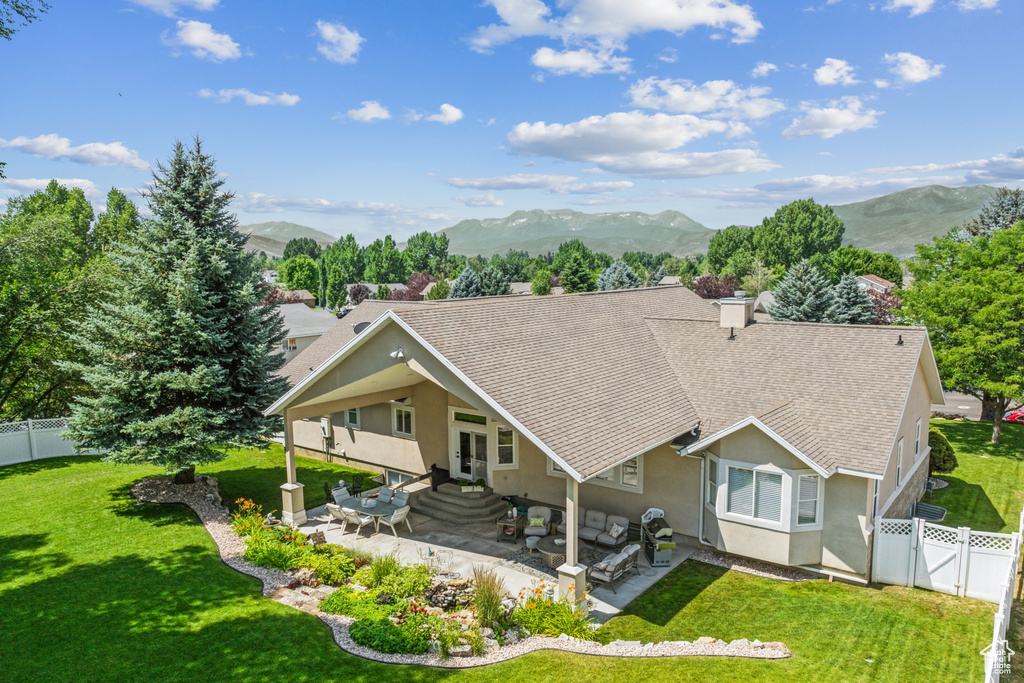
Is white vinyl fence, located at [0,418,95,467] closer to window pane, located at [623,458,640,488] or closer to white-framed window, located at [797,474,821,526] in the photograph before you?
window pane, located at [623,458,640,488]

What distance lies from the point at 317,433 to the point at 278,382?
6645 mm

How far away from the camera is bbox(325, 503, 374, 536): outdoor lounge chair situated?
614 inches

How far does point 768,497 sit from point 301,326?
3246 cm

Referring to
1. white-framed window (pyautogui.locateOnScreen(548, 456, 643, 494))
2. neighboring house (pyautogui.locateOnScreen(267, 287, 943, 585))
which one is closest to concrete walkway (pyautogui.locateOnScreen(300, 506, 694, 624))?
neighboring house (pyautogui.locateOnScreen(267, 287, 943, 585))

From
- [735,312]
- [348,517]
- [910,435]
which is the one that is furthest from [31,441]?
[910,435]

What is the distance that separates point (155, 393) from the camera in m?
15.9

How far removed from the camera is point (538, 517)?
1573cm

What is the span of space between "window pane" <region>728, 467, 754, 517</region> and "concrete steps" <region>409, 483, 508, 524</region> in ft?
21.4

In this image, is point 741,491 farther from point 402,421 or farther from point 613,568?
point 402,421

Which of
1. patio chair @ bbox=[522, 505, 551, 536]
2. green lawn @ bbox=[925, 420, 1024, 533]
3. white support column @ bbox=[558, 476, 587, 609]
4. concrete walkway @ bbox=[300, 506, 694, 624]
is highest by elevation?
white support column @ bbox=[558, 476, 587, 609]

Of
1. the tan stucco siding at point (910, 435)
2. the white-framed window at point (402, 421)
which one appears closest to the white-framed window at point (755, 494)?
the tan stucco siding at point (910, 435)

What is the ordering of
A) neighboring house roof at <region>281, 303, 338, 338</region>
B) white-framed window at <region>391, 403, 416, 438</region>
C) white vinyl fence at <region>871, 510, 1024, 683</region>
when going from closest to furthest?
1. white vinyl fence at <region>871, 510, 1024, 683</region>
2. white-framed window at <region>391, 403, 416, 438</region>
3. neighboring house roof at <region>281, 303, 338, 338</region>

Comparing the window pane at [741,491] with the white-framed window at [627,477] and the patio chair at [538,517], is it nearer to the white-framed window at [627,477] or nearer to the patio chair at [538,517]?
the white-framed window at [627,477]

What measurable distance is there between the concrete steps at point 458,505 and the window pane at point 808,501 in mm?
7961
